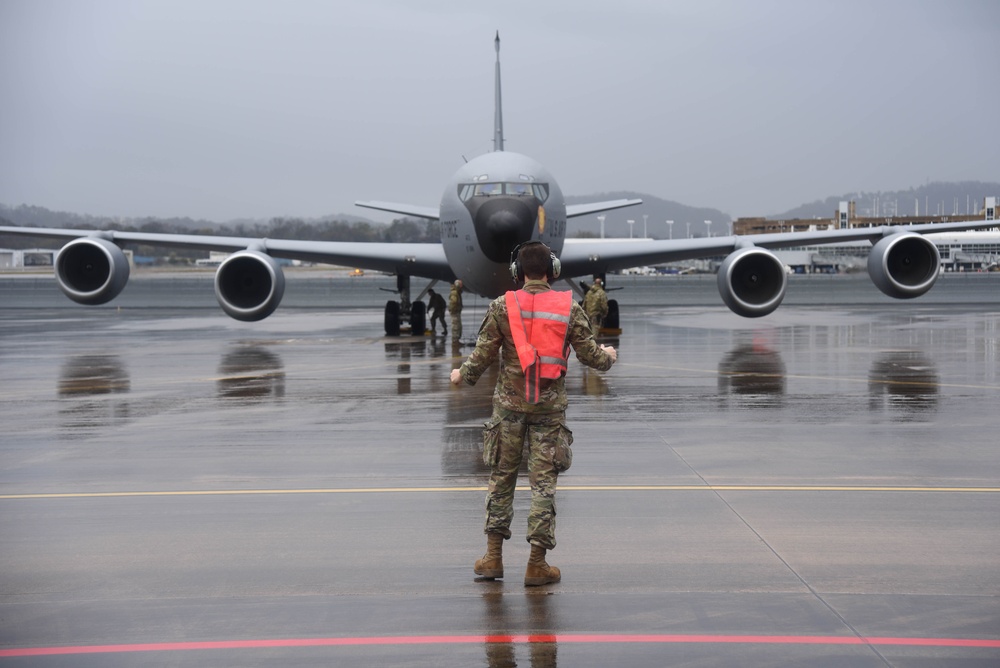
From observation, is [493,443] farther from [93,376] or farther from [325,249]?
[325,249]

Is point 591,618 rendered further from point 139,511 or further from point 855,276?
point 855,276

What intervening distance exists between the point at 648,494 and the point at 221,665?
12.0ft

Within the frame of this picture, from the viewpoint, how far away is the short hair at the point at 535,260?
574 cm

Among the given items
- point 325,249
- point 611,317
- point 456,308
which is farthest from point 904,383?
point 325,249

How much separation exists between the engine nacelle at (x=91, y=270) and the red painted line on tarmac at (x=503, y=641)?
19.3 m

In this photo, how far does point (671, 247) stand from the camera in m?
23.3

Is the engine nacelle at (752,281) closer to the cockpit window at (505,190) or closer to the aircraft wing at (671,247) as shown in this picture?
the aircraft wing at (671,247)

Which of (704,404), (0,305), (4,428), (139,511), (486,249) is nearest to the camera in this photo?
(139,511)

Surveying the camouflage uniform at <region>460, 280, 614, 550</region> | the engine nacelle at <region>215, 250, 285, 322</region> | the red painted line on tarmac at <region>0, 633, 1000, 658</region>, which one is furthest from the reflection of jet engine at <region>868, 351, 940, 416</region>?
the engine nacelle at <region>215, 250, 285, 322</region>

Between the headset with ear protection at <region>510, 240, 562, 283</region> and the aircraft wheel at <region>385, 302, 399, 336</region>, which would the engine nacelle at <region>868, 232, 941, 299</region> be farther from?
the headset with ear protection at <region>510, 240, 562, 283</region>

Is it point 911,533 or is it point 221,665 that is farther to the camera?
point 911,533

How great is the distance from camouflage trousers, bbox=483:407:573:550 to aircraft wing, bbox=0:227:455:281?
17128mm

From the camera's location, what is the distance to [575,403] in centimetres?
1220

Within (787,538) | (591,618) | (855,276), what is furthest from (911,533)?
(855,276)
